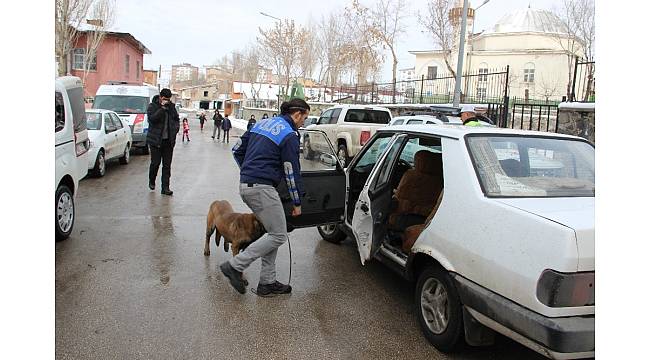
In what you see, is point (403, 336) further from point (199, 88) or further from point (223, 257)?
point (199, 88)

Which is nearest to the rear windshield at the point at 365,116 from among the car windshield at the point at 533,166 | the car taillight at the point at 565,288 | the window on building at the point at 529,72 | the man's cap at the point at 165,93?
the man's cap at the point at 165,93

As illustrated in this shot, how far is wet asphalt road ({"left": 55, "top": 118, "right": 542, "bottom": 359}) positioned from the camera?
3.61 m

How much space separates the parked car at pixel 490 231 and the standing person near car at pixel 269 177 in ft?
1.71

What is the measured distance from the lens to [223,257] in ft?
18.5

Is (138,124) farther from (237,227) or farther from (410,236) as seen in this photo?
(410,236)

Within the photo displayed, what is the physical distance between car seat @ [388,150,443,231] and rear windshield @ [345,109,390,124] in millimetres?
11071

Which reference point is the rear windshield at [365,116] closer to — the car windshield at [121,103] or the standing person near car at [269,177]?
the car windshield at [121,103]

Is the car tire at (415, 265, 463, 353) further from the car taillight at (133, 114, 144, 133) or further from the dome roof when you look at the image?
the dome roof

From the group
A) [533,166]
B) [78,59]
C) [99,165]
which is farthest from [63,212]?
[78,59]

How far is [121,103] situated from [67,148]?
12.0m

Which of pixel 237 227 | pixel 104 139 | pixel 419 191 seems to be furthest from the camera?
pixel 104 139

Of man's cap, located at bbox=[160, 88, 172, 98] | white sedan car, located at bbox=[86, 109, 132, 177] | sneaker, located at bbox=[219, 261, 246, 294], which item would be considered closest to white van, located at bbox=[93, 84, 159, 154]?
white sedan car, located at bbox=[86, 109, 132, 177]

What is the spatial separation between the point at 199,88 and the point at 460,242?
118 meters

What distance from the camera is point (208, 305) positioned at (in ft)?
14.2
